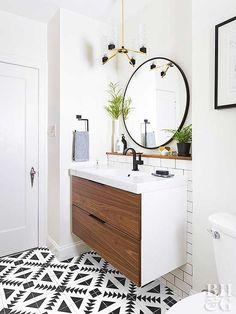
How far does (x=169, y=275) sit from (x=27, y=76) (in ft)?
7.88

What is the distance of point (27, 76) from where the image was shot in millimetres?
2564

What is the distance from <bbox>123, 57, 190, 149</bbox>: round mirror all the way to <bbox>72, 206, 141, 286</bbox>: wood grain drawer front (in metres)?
0.86

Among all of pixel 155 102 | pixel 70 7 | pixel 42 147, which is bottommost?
pixel 42 147

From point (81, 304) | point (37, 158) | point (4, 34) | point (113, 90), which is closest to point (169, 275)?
point (81, 304)

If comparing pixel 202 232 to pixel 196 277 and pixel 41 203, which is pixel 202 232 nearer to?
pixel 196 277

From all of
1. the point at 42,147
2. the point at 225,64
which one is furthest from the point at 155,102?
the point at 42,147

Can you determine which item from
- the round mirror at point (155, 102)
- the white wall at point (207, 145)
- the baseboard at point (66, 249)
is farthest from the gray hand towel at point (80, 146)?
the white wall at point (207, 145)

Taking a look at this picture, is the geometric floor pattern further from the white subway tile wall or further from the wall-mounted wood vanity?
the wall-mounted wood vanity

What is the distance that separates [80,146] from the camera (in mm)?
2424

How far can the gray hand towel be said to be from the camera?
94.7 inches

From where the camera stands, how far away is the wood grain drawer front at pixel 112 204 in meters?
1.54

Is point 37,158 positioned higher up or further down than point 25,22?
further down

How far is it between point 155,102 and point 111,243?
4.19ft

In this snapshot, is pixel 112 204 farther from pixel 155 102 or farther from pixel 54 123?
pixel 54 123
